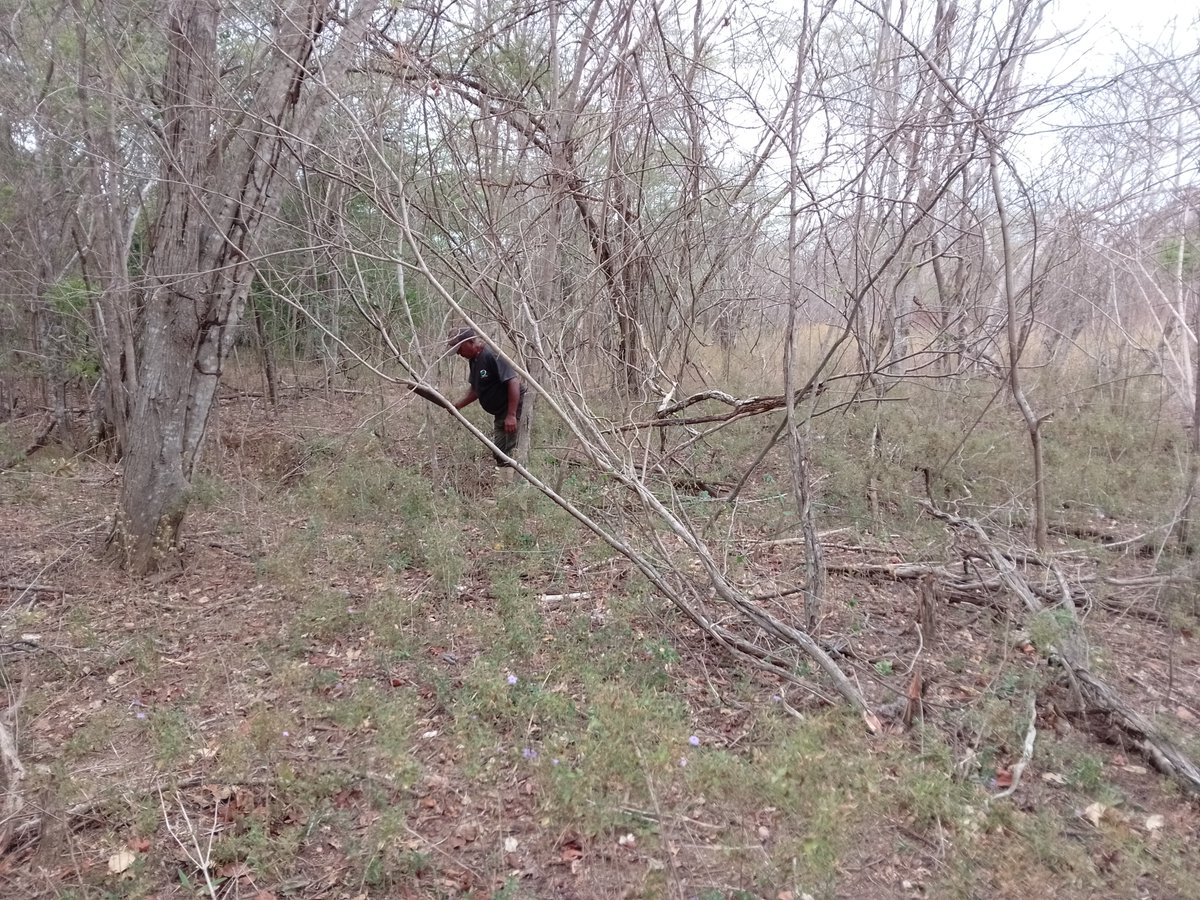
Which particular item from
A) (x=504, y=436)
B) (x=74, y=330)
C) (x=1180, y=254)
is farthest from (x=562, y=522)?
(x=74, y=330)

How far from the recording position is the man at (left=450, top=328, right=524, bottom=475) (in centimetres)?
517

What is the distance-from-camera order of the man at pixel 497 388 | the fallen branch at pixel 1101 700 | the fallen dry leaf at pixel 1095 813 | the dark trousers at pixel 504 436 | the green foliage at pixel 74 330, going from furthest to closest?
the green foliage at pixel 74 330 → the dark trousers at pixel 504 436 → the man at pixel 497 388 → the fallen branch at pixel 1101 700 → the fallen dry leaf at pixel 1095 813

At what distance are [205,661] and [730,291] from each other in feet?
15.5

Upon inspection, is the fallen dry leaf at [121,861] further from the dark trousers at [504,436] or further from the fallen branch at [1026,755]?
the dark trousers at [504,436]

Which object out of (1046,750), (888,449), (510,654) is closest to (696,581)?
(510,654)

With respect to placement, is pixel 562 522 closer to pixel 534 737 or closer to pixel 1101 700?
pixel 534 737

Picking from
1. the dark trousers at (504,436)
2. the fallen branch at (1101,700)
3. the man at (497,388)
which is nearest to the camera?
the fallen branch at (1101,700)

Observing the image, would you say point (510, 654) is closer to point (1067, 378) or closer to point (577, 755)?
point (577, 755)

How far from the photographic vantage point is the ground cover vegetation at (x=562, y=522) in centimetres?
217

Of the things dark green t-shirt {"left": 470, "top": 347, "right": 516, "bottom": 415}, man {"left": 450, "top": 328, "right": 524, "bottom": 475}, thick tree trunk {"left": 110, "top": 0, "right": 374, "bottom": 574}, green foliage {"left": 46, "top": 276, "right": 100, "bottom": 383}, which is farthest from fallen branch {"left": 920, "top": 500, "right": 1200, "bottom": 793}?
green foliage {"left": 46, "top": 276, "right": 100, "bottom": 383}

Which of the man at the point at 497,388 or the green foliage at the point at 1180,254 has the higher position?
the green foliage at the point at 1180,254

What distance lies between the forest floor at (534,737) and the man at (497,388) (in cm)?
123

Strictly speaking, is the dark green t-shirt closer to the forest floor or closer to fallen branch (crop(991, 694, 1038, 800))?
the forest floor

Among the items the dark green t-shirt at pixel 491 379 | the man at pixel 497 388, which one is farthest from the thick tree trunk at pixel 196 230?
the dark green t-shirt at pixel 491 379
